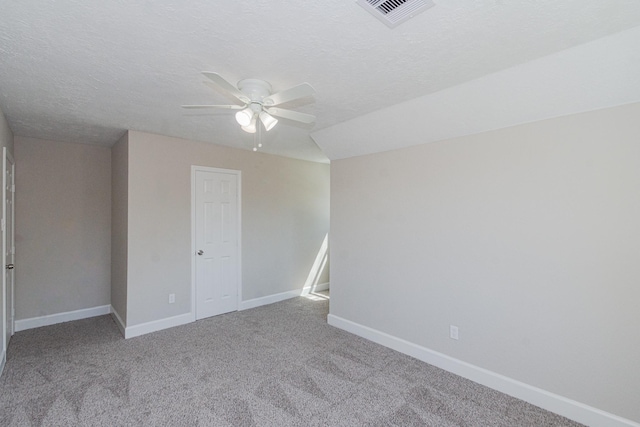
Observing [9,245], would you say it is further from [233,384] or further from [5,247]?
[233,384]

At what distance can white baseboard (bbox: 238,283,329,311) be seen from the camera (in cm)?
480

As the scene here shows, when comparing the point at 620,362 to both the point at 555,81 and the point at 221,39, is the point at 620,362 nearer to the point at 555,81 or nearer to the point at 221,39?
the point at 555,81

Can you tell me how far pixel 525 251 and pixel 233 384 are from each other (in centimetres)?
272

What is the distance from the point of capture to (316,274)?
586 cm

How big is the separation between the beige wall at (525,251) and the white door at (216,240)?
2164 mm

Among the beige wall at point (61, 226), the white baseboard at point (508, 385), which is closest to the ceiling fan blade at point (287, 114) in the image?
the white baseboard at point (508, 385)

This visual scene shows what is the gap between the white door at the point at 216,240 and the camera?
433 centimetres

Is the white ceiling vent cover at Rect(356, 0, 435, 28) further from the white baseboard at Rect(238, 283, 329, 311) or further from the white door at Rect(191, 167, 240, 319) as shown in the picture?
the white baseboard at Rect(238, 283, 329, 311)

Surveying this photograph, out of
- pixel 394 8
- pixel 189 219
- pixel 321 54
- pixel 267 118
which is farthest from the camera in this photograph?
pixel 189 219

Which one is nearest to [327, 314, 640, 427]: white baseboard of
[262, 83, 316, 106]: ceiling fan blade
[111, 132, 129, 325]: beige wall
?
[262, 83, 316, 106]: ceiling fan blade

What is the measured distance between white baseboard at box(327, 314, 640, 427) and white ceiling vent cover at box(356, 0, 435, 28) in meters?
2.84

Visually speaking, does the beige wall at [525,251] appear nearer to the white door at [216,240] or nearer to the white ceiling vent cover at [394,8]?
the white ceiling vent cover at [394,8]

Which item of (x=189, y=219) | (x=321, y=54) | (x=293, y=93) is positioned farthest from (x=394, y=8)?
(x=189, y=219)

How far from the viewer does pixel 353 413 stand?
2.33 meters
